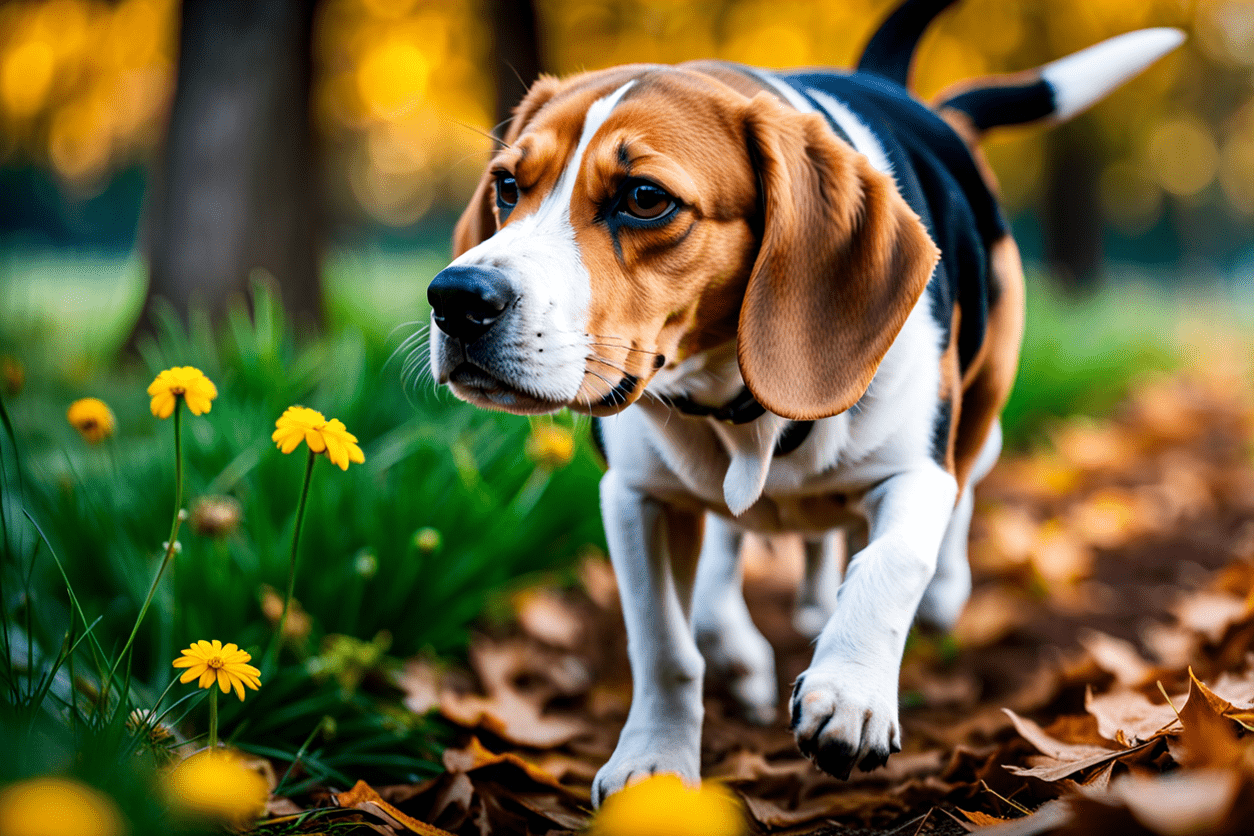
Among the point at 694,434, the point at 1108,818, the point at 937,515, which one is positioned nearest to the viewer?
the point at 1108,818

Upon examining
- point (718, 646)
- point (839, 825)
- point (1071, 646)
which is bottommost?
point (1071, 646)

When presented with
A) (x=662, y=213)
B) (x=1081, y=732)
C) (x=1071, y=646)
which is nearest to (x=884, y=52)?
(x=662, y=213)

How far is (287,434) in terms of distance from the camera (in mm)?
1617

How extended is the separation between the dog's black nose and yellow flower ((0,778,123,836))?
947 millimetres

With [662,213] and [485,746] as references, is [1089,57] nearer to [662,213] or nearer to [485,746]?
[662,213]

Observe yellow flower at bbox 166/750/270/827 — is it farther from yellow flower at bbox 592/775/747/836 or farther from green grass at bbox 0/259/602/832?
yellow flower at bbox 592/775/747/836

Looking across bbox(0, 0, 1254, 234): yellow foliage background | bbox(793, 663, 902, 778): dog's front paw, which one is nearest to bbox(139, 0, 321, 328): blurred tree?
bbox(0, 0, 1254, 234): yellow foliage background

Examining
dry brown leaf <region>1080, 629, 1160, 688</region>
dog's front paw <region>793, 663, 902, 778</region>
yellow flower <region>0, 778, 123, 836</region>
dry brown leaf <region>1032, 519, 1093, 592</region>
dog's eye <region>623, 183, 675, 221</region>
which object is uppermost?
dog's eye <region>623, 183, 675, 221</region>

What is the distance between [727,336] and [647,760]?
88 centimetres

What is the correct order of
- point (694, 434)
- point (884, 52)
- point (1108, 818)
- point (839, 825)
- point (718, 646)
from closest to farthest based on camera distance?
point (1108, 818) < point (839, 825) < point (694, 434) < point (718, 646) < point (884, 52)

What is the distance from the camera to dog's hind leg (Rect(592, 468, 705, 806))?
1979 millimetres

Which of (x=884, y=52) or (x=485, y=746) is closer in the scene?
(x=485, y=746)

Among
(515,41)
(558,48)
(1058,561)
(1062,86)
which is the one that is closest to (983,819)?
(1058,561)

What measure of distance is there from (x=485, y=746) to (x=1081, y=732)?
127 cm
